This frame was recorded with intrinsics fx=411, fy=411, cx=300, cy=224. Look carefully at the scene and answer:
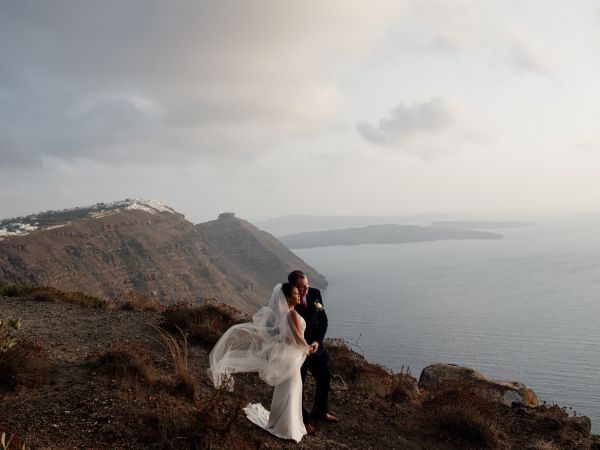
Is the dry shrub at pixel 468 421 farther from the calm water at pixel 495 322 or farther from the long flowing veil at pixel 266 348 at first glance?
the calm water at pixel 495 322

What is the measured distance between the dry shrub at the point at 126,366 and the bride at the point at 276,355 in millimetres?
1807

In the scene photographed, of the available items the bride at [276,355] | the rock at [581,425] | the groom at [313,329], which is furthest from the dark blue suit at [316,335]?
the rock at [581,425]

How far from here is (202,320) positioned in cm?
1242

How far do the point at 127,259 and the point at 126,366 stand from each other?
111 metres

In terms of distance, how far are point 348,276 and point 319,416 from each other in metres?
180

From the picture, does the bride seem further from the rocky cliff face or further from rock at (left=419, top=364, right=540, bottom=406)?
the rocky cliff face

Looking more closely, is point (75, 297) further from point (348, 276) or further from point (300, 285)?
point (348, 276)

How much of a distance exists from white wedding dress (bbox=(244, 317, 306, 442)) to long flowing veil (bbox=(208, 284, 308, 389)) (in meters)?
0.13

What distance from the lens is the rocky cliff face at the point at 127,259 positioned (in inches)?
3332

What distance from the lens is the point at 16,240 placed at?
87375 mm

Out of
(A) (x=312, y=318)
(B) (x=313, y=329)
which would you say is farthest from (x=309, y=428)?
(A) (x=312, y=318)

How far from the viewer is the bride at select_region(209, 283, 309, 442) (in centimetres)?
646

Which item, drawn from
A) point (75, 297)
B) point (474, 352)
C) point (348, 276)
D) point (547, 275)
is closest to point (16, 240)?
point (75, 297)

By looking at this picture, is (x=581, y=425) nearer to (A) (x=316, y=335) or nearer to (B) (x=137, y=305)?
(A) (x=316, y=335)
